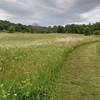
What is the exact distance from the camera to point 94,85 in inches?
384

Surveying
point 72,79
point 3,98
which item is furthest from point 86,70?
point 3,98

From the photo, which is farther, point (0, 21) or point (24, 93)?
point (0, 21)

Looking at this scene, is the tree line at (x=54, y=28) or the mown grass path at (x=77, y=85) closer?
the mown grass path at (x=77, y=85)

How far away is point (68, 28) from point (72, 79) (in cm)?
11077

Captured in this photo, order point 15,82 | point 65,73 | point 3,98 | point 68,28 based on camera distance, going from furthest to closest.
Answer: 1. point 68,28
2. point 65,73
3. point 15,82
4. point 3,98

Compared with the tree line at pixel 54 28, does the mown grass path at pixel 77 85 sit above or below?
above

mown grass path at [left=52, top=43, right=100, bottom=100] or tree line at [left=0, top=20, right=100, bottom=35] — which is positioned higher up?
mown grass path at [left=52, top=43, right=100, bottom=100]

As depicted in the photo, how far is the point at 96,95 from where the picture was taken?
8.37m

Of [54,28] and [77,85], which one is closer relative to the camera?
[77,85]

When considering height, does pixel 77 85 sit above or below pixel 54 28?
above

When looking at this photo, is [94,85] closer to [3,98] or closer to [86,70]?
[86,70]

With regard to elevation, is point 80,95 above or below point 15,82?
below

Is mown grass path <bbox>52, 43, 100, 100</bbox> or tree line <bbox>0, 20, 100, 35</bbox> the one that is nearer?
mown grass path <bbox>52, 43, 100, 100</bbox>

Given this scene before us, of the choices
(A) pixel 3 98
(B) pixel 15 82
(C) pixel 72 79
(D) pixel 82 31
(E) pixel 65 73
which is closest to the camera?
(A) pixel 3 98
